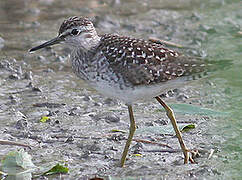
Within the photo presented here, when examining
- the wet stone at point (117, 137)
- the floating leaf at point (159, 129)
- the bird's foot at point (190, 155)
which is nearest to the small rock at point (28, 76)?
the wet stone at point (117, 137)

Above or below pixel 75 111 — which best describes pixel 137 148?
above

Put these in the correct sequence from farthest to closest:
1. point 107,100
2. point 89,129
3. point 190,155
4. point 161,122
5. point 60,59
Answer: point 60,59 < point 107,100 < point 161,122 < point 89,129 < point 190,155

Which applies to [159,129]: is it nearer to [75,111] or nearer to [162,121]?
[162,121]

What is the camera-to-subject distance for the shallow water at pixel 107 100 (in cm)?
617

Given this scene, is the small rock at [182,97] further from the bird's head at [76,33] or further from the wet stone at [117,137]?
A: the bird's head at [76,33]

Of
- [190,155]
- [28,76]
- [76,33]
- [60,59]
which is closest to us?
[190,155]

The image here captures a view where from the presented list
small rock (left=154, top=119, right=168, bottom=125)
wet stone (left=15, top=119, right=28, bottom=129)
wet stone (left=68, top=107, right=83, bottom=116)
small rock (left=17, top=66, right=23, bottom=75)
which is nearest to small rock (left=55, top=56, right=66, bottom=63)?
small rock (left=17, top=66, right=23, bottom=75)

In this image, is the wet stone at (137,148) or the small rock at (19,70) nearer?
the wet stone at (137,148)

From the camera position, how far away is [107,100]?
8.36 metres

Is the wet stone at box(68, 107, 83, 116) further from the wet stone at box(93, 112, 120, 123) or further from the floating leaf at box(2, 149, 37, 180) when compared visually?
the floating leaf at box(2, 149, 37, 180)

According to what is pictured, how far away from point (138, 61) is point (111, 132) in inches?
56.0

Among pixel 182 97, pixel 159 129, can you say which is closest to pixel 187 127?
pixel 159 129

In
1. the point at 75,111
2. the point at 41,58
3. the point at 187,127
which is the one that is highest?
the point at 187,127

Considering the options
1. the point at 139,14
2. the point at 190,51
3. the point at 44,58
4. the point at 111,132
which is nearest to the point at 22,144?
the point at 111,132
